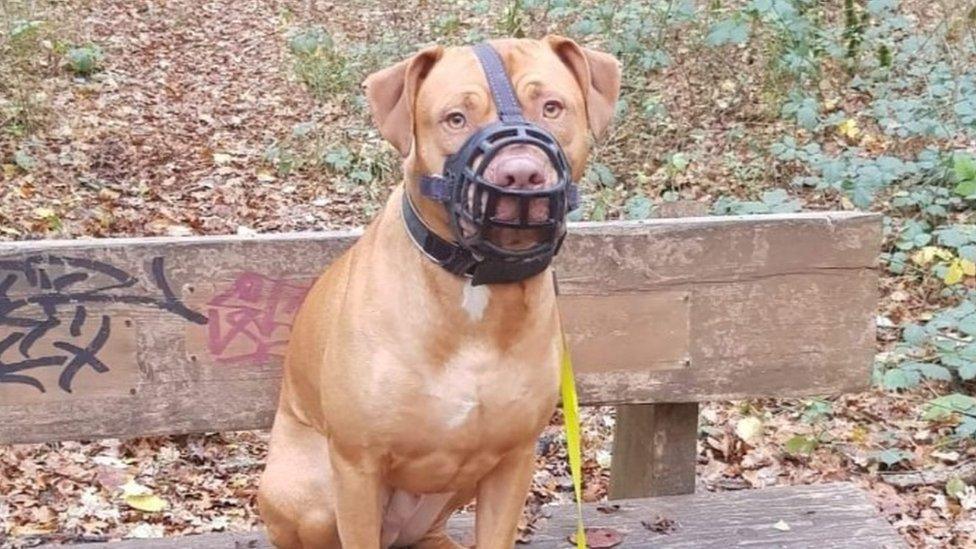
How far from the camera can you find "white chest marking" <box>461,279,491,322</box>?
2.21 metres

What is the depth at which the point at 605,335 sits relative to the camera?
3.02 metres

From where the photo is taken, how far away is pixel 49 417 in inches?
111

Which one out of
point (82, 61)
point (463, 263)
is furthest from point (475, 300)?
point (82, 61)

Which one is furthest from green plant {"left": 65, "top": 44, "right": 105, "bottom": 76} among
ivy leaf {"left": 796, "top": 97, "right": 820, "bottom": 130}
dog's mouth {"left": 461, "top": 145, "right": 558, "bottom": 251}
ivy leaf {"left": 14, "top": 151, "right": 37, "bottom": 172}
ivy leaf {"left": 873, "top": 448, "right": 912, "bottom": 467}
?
dog's mouth {"left": 461, "top": 145, "right": 558, "bottom": 251}

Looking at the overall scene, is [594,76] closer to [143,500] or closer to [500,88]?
[500,88]

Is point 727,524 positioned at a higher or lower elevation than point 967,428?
higher

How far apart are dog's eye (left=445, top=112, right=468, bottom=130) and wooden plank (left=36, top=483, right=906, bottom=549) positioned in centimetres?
124

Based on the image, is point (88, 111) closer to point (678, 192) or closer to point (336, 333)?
point (678, 192)

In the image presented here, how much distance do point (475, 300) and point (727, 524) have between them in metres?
1.08

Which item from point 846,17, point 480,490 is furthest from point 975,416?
point 846,17

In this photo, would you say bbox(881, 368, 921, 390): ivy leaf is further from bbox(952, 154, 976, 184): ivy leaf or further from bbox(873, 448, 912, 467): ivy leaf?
bbox(952, 154, 976, 184): ivy leaf

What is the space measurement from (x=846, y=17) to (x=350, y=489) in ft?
20.1

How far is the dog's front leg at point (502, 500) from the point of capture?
2.46m

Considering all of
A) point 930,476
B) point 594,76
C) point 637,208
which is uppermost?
point 594,76
